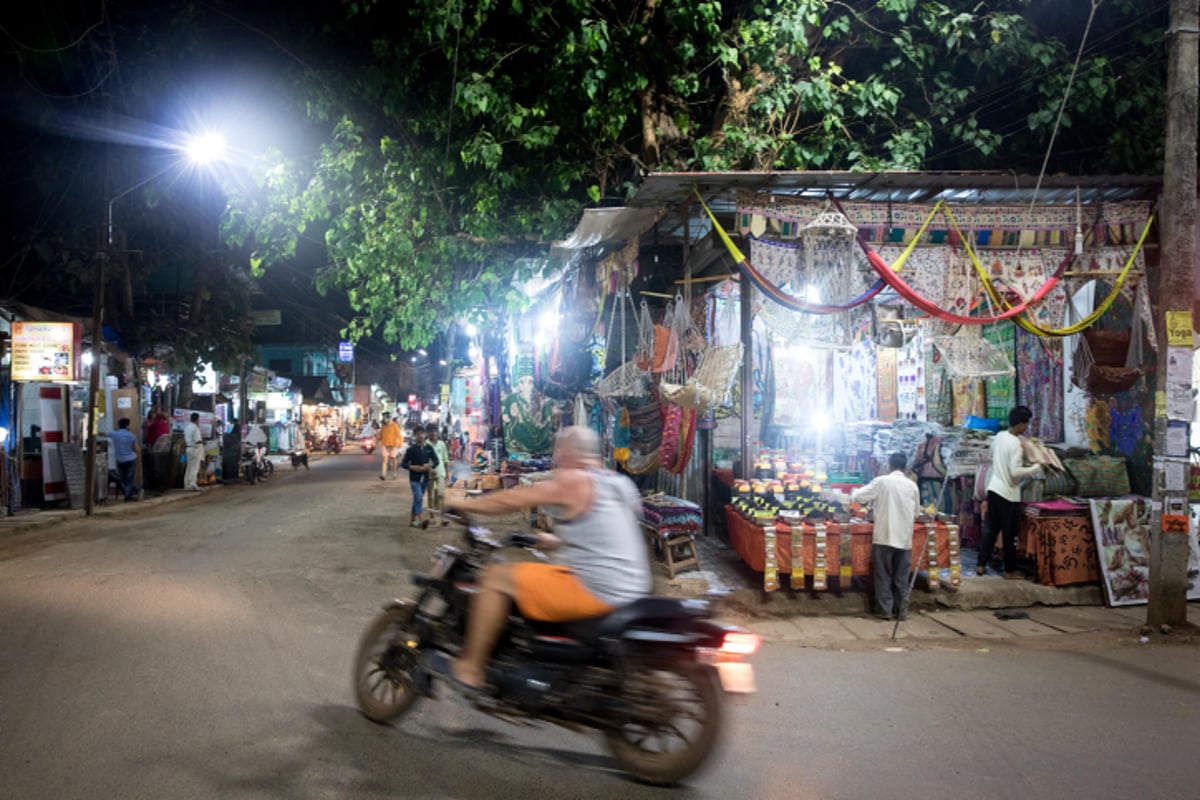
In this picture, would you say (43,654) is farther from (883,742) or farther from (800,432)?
(800,432)

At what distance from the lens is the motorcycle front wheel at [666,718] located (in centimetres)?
388

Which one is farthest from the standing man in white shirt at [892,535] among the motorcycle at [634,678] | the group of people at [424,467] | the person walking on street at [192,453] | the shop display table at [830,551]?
the person walking on street at [192,453]

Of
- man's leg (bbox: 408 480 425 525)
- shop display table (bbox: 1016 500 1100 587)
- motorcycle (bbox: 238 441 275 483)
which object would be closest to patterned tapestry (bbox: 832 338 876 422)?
shop display table (bbox: 1016 500 1100 587)

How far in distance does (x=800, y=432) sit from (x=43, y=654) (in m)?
10.3

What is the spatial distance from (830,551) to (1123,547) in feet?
11.4

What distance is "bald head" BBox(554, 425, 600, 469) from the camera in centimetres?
423

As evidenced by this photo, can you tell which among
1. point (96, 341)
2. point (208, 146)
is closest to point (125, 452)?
point (96, 341)

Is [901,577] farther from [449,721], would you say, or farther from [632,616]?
[449,721]

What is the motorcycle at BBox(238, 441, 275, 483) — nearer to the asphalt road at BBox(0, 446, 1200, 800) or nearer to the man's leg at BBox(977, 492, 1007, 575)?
the asphalt road at BBox(0, 446, 1200, 800)

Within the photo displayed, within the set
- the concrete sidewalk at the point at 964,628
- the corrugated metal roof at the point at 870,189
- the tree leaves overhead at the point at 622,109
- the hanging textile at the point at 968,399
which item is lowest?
the concrete sidewalk at the point at 964,628

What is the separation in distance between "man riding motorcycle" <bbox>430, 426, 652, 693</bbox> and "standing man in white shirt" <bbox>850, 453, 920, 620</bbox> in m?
4.47

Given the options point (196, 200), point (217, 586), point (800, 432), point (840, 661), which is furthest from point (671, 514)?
point (196, 200)

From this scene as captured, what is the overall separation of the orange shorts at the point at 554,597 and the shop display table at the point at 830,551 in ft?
14.6

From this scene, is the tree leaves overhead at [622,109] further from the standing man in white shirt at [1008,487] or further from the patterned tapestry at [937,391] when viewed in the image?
→ the standing man in white shirt at [1008,487]
